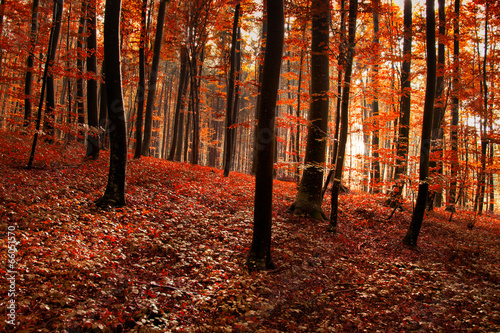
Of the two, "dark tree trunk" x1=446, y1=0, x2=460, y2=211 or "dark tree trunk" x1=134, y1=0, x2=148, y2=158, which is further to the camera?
"dark tree trunk" x1=134, y1=0, x2=148, y2=158

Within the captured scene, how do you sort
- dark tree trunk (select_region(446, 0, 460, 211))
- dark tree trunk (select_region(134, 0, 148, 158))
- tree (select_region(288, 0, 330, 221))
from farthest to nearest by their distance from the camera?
dark tree trunk (select_region(134, 0, 148, 158)), dark tree trunk (select_region(446, 0, 460, 211)), tree (select_region(288, 0, 330, 221))

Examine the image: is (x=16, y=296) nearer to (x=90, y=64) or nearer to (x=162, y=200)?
(x=162, y=200)

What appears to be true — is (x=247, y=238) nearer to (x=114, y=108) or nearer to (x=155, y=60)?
(x=114, y=108)

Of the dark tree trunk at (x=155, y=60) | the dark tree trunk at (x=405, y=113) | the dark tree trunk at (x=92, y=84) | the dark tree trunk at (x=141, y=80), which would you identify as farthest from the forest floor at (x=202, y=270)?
the dark tree trunk at (x=155, y=60)

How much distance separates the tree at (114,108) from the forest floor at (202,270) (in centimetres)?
56

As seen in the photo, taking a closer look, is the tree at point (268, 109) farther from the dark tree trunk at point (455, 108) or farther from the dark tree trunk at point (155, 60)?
the dark tree trunk at point (155, 60)

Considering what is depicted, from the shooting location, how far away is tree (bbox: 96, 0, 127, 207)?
7.16 metres

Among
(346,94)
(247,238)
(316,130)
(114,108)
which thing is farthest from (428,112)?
(114,108)

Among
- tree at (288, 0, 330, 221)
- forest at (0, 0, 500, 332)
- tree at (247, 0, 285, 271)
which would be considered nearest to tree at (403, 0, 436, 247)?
forest at (0, 0, 500, 332)

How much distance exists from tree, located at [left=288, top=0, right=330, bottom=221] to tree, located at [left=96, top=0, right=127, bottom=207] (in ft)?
19.4

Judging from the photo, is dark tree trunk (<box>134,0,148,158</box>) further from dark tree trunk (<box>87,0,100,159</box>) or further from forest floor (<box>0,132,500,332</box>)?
forest floor (<box>0,132,500,332</box>)

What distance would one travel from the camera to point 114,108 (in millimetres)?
7230

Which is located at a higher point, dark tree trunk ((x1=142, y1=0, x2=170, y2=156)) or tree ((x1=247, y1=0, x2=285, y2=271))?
dark tree trunk ((x1=142, y1=0, x2=170, y2=156))

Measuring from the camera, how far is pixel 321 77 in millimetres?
9602
